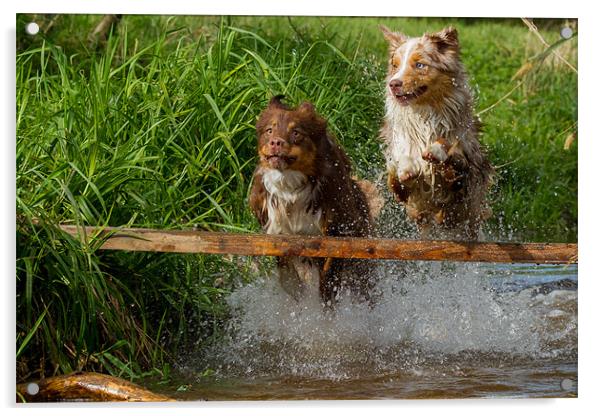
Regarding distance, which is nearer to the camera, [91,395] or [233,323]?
[91,395]

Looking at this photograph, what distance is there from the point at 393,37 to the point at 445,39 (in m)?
0.20

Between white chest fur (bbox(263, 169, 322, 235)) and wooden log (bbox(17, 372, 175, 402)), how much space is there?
82 centimetres

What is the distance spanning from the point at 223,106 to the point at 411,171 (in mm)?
799

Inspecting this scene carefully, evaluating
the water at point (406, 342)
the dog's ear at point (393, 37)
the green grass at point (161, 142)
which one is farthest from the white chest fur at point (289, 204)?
the dog's ear at point (393, 37)

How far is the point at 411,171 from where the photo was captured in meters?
4.35

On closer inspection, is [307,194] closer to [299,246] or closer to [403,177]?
[299,246]

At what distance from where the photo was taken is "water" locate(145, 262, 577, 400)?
4.29 metres

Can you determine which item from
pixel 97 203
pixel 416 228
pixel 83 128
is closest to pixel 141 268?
pixel 97 203

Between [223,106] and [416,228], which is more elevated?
[223,106]

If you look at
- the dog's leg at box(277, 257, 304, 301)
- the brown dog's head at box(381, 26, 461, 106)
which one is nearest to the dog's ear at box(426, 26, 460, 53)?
the brown dog's head at box(381, 26, 461, 106)

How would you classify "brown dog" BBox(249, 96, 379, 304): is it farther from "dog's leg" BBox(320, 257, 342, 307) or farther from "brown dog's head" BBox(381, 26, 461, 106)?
"brown dog's head" BBox(381, 26, 461, 106)

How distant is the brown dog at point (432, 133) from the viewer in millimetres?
4340

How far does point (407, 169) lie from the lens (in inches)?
171
